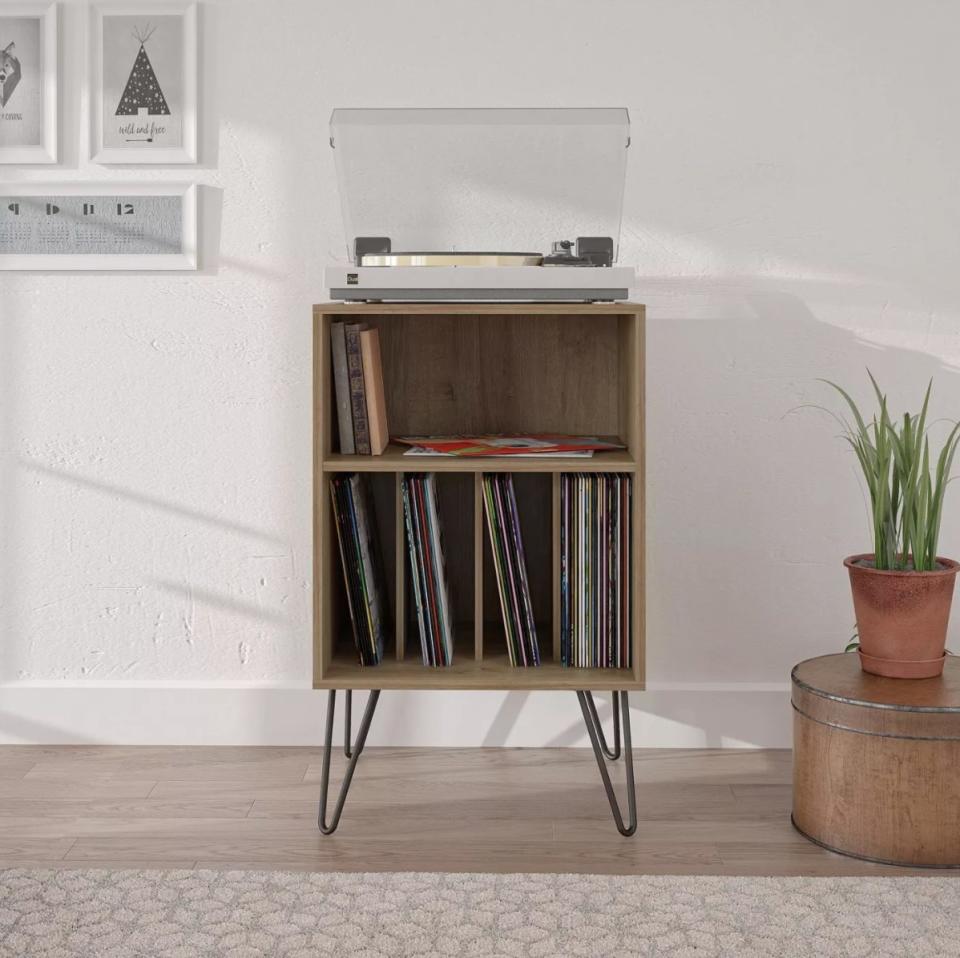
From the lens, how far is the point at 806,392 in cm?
237

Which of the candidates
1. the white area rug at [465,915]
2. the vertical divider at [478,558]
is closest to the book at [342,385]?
the vertical divider at [478,558]

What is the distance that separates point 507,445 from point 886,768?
2.85ft

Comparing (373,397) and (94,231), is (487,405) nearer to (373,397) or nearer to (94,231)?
(373,397)

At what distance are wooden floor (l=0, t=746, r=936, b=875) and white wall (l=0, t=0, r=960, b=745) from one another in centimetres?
10

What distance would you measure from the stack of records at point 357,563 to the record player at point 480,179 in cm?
42

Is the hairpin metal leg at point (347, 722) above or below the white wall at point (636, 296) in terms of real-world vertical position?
below

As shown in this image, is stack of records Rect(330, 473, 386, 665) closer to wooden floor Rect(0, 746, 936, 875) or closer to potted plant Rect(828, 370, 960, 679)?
wooden floor Rect(0, 746, 936, 875)

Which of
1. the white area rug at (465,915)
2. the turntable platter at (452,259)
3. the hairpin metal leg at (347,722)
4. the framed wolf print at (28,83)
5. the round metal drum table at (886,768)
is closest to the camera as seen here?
the white area rug at (465,915)

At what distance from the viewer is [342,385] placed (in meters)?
1.99

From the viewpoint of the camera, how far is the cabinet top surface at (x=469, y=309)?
190cm

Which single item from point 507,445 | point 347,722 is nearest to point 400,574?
point 507,445

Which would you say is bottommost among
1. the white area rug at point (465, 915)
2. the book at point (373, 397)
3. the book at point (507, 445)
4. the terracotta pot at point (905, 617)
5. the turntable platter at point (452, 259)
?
the white area rug at point (465, 915)

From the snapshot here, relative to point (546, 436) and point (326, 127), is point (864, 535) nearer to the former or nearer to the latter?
point (546, 436)

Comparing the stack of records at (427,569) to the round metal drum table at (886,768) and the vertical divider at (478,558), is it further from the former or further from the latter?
the round metal drum table at (886,768)
